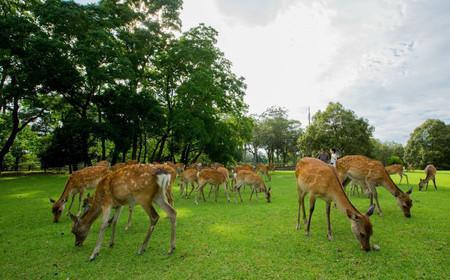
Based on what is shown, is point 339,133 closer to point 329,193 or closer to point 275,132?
point 275,132

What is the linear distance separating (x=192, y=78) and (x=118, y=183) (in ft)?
63.0

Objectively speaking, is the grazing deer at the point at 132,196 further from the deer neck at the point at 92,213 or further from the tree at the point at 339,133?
the tree at the point at 339,133

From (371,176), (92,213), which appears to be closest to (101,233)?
(92,213)

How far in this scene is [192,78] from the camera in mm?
23422

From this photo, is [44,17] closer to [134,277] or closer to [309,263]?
[134,277]

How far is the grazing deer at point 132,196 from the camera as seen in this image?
5.14m

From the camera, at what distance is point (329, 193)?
5734mm

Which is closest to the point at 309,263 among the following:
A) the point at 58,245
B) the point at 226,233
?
the point at 226,233

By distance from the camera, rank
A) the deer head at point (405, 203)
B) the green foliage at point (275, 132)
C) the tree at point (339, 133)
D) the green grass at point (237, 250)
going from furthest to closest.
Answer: the green foliage at point (275, 132) → the tree at point (339, 133) → the deer head at point (405, 203) → the green grass at point (237, 250)

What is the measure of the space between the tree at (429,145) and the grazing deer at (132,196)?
58492 mm

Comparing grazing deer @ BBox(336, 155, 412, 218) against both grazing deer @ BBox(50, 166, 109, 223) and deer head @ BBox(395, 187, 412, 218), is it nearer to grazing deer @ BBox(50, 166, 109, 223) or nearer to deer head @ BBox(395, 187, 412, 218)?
deer head @ BBox(395, 187, 412, 218)

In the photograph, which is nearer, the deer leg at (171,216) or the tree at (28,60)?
the deer leg at (171,216)

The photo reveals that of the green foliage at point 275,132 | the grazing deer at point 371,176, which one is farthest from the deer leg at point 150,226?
the green foliage at point 275,132

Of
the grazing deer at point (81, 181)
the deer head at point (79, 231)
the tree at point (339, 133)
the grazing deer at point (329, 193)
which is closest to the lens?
the grazing deer at point (329, 193)
